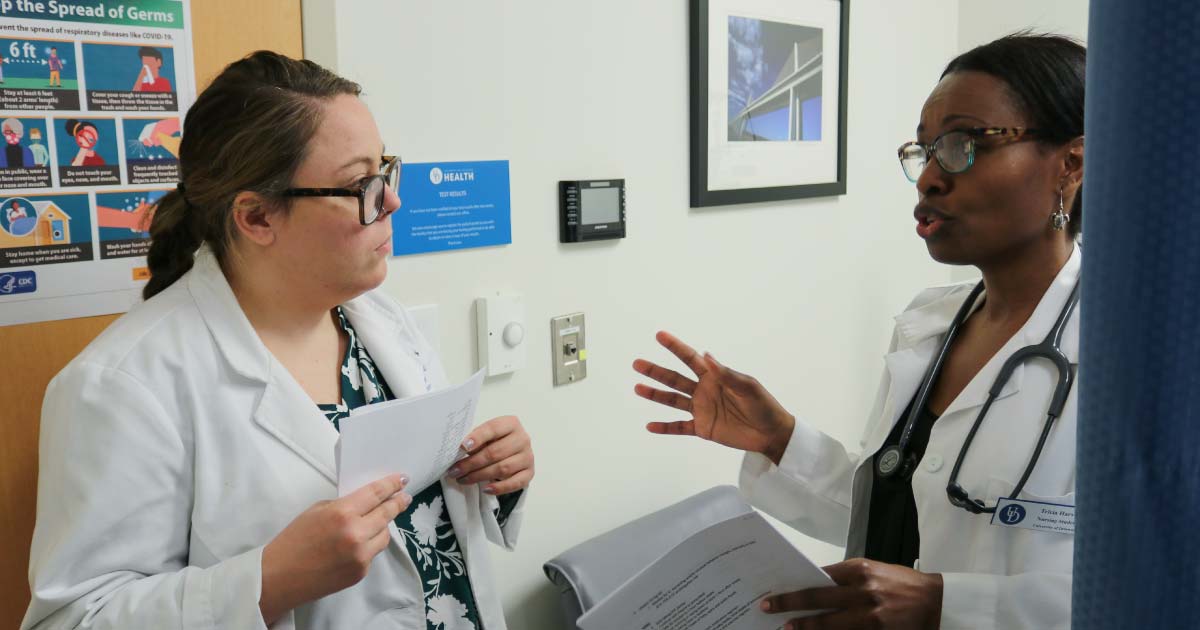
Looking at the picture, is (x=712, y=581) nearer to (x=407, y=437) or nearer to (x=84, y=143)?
(x=407, y=437)

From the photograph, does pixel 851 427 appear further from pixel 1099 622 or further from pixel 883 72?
pixel 1099 622

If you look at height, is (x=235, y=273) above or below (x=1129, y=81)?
below

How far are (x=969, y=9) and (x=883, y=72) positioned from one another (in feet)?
2.02

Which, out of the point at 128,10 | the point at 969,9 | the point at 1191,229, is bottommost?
the point at 1191,229

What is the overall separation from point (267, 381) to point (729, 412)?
80cm

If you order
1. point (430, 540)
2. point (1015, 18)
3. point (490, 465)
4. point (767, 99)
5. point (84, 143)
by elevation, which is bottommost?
point (430, 540)

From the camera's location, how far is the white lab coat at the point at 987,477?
118 centimetres

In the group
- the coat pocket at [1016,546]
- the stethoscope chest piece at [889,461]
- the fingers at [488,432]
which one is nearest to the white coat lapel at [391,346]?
the fingers at [488,432]

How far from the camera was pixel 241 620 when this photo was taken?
1025mm

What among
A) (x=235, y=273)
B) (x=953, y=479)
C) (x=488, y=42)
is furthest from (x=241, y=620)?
(x=488, y=42)

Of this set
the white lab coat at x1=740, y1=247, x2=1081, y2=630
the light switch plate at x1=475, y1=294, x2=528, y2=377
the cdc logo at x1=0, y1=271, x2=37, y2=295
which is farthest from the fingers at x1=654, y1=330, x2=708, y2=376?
the cdc logo at x1=0, y1=271, x2=37, y2=295

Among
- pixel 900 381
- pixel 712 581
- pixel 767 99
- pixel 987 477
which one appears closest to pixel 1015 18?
pixel 767 99

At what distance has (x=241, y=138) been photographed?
46.3 inches

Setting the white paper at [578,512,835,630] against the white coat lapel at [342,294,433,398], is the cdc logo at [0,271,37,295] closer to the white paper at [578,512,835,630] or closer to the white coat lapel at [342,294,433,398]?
the white coat lapel at [342,294,433,398]
